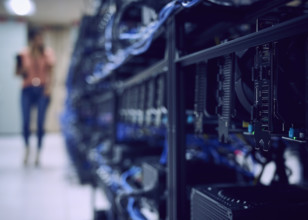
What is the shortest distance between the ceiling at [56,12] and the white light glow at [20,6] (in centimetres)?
11

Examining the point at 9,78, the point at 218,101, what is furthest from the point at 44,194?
the point at 9,78

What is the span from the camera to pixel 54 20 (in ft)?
26.8

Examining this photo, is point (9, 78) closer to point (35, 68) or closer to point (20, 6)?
point (20, 6)

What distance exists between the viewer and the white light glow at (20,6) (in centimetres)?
669

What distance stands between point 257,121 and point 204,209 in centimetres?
30

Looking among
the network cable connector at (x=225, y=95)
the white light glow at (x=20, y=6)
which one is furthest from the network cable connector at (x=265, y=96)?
the white light glow at (x=20, y=6)

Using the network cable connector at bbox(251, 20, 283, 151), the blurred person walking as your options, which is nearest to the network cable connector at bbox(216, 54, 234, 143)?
the network cable connector at bbox(251, 20, 283, 151)

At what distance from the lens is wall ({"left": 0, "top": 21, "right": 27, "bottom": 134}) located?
25.3 feet

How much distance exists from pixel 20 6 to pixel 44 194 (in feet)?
18.3

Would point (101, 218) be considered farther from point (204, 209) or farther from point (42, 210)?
point (204, 209)

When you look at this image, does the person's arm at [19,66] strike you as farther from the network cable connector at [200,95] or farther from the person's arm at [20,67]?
the network cable connector at [200,95]

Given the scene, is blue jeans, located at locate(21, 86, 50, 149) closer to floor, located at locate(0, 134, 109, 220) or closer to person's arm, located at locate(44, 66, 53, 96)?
person's arm, located at locate(44, 66, 53, 96)

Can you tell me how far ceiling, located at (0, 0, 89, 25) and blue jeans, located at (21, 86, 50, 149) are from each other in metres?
3.15

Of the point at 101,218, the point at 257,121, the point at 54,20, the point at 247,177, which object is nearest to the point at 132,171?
the point at 101,218
